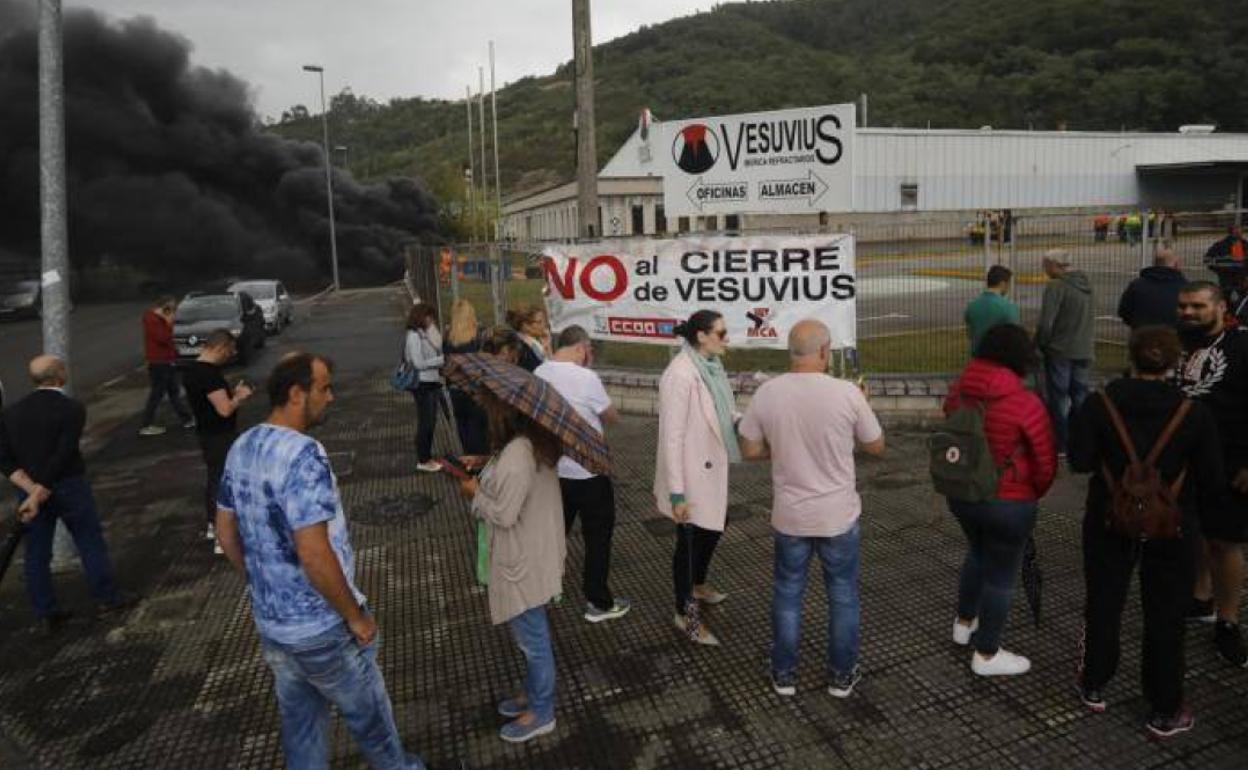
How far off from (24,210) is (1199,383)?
43.9m

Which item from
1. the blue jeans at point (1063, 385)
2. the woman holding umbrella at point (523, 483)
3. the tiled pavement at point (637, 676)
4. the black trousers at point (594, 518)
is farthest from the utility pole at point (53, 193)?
the blue jeans at point (1063, 385)

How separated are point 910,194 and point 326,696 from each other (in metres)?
38.7

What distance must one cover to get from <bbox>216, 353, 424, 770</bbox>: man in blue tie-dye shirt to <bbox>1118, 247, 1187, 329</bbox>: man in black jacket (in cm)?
644

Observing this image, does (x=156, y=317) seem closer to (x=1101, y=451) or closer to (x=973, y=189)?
(x=1101, y=451)

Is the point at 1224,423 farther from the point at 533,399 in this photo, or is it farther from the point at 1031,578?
the point at 533,399

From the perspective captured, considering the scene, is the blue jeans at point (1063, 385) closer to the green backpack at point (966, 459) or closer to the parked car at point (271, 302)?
the green backpack at point (966, 459)

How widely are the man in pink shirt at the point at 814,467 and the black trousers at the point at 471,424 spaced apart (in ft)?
12.2

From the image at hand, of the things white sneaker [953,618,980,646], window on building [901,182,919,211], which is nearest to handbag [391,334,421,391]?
white sneaker [953,618,980,646]

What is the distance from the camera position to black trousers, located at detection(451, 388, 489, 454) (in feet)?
23.2

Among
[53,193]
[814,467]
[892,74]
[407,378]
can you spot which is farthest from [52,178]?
[892,74]

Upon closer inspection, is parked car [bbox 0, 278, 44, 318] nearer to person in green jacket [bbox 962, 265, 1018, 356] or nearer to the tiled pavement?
the tiled pavement

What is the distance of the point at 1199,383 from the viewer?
4105 millimetres

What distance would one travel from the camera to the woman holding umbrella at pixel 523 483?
10.8 ft

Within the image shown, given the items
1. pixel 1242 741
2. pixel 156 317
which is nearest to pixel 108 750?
pixel 1242 741
